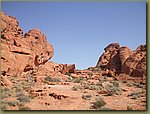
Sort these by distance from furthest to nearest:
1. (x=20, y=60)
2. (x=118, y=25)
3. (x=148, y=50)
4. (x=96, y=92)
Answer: (x=20, y=60) → (x=96, y=92) → (x=118, y=25) → (x=148, y=50)

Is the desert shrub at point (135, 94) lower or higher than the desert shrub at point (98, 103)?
higher

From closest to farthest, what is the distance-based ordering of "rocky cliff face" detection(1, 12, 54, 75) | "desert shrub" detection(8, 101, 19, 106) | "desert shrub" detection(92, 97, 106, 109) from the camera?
"desert shrub" detection(8, 101, 19, 106), "desert shrub" detection(92, 97, 106, 109), "rocky cliff face" detection(1, 12, 54, 75)

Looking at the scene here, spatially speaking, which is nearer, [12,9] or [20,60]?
[12,9]

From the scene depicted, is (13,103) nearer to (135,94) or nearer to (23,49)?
(135,94)

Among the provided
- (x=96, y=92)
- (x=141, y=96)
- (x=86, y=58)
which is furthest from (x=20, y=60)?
(x=141, y=96)

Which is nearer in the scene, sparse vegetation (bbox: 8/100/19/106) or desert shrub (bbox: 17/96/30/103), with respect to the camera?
sparse vegetation (bbox: 8/100/19/106)

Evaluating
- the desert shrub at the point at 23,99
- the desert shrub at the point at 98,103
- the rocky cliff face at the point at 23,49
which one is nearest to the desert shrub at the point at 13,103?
the desert shrub at the point at 23,99

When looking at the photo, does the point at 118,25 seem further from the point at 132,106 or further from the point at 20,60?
the point at 20,60

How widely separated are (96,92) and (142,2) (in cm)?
252

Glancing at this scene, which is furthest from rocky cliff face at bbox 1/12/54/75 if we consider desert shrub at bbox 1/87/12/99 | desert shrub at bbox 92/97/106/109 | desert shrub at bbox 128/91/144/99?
desert shrub at bbox 128/91/144/99

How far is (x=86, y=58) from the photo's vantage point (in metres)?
6.00

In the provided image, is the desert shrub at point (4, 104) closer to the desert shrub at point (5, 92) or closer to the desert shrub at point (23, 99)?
the desert shrub at point (5, 92)

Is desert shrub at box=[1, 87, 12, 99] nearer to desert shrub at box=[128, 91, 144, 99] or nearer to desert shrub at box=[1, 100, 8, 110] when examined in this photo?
desert shrub at box=[1, 100, 8, 110]

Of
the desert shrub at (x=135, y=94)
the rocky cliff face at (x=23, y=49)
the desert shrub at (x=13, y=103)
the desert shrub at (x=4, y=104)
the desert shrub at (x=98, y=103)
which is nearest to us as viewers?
the desert shrub at (x=4, y=104)
